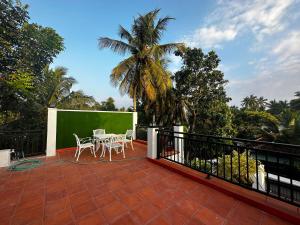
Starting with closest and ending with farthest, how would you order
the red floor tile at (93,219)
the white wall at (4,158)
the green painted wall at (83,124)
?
1. the red floor tile at (93,219)
2. the white wall at (4,158)
3. the green painted wall at (83,124)

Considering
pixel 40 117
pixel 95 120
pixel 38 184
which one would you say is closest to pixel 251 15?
pixel 95 120

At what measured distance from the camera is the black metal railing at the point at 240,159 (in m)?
2.33

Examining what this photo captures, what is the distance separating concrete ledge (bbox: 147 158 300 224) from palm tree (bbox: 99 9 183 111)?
6576 millimetres

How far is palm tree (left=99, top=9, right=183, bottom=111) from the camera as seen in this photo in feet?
30.9

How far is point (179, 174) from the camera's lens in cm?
384

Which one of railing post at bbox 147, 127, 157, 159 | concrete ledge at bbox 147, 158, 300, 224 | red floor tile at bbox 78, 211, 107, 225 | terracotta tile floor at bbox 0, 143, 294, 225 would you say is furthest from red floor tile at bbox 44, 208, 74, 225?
railing post at bbox 147, 127, 157, 159

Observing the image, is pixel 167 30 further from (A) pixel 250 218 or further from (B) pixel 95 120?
(A) pixel 250 218

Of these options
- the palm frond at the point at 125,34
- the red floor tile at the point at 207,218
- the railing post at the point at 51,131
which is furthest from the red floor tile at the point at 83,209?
the palm frond at the point at 125,34

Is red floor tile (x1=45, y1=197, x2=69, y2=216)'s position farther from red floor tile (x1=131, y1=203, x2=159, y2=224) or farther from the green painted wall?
the green painted wall

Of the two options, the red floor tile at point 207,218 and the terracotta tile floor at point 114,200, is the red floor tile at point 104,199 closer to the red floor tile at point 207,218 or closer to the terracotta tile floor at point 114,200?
the terracotta tile floor at point 114,200

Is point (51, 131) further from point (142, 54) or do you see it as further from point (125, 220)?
point (142, 54)

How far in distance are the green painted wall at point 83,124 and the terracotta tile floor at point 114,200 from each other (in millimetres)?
2731

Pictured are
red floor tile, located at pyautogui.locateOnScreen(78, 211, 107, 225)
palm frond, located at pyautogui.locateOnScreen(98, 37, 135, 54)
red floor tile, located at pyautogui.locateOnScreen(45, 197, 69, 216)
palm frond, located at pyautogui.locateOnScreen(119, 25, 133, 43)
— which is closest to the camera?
red floor tile, located at pyautogui.locateOnScreen(78, 211, 107, 225)

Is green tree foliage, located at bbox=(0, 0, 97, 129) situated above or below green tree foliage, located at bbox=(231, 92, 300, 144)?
above
